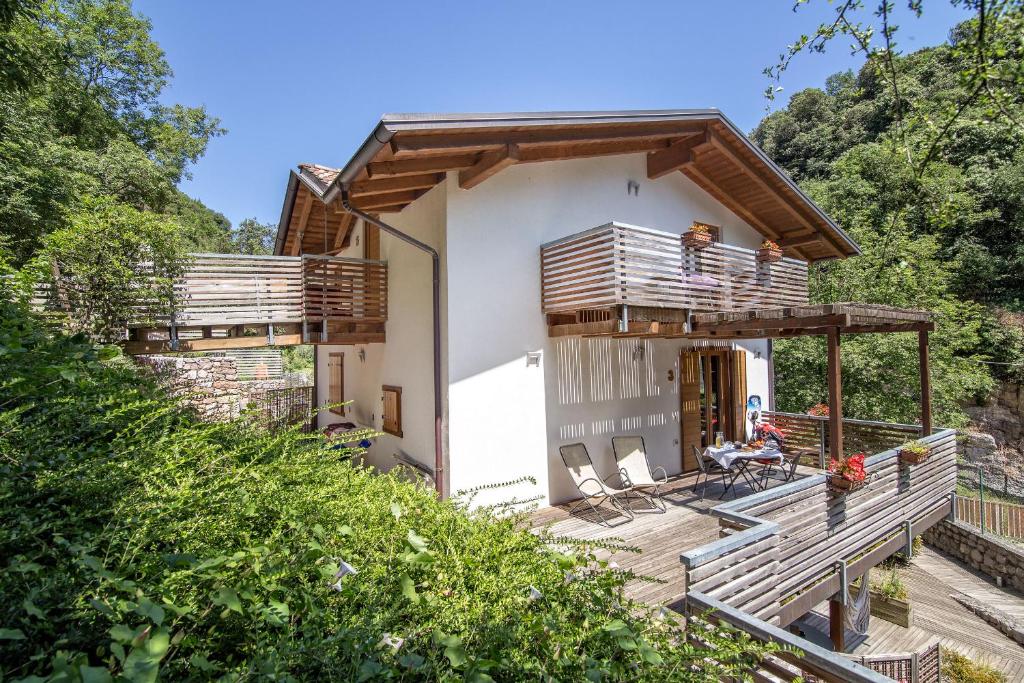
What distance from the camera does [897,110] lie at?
4.00 meters

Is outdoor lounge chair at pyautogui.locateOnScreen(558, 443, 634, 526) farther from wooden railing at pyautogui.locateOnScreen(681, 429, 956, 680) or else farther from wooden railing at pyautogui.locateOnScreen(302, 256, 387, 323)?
wooden railing at pyautogui.locateOnScreen(302, 256, 387, 323)

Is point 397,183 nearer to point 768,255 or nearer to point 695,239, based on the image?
point 695,239

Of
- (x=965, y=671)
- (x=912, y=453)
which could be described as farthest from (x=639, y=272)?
(x=965, y=671)

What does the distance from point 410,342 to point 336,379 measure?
554 cm

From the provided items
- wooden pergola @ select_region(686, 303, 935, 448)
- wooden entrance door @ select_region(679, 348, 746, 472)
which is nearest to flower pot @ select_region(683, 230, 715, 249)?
wooden pergola @ select_region(686, 303, 935, 448)

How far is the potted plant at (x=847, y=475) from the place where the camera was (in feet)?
19.0

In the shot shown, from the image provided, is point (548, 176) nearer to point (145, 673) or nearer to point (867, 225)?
point (145, 673)

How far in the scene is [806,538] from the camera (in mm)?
5434

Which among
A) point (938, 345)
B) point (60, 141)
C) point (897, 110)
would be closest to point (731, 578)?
point (897, 110)

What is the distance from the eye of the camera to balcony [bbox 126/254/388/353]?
7328 mm

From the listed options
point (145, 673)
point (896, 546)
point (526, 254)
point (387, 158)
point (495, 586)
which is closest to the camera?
point (145, 673)

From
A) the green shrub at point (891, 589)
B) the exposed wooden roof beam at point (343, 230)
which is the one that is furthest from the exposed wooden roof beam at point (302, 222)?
the green shrub at point (891, 589)

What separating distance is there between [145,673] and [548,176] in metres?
8.04

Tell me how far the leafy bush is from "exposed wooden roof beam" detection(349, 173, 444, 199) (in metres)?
5.18
